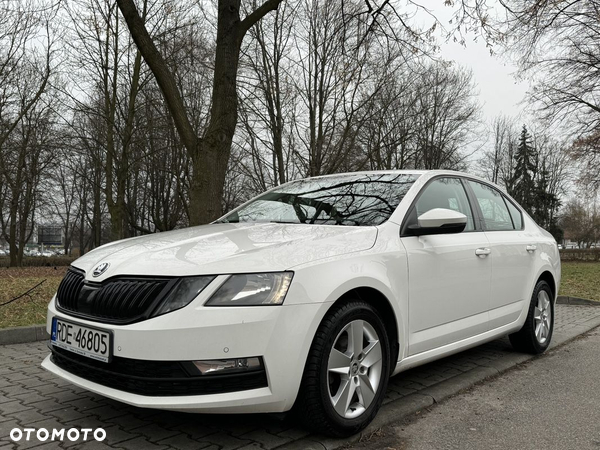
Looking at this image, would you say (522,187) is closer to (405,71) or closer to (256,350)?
(405,71)

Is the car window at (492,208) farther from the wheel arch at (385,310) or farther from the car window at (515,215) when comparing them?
the wheel arch at (385,310)

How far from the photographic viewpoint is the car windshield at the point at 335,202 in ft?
11.0

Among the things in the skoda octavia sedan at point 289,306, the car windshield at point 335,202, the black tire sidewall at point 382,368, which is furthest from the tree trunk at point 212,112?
the black tire sidewall at point 382,368

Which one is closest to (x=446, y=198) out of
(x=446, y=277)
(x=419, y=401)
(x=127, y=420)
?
(x=446, y=277)

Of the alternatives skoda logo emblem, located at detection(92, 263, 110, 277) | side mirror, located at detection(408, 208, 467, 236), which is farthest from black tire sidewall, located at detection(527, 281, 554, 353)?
skoda logo emblem, located at detection(92, 263, 110, 277)

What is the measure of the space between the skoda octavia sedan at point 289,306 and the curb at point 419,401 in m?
0.10

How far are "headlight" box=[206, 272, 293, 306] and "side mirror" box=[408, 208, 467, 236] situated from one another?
117cm

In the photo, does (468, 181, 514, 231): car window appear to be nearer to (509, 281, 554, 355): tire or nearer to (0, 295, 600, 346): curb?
(509, 281, 554, 355): tire

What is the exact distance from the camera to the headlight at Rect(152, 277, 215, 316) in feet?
7.78

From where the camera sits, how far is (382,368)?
2.93 metres

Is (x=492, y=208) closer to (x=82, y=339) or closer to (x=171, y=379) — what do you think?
(x=171, y=379)

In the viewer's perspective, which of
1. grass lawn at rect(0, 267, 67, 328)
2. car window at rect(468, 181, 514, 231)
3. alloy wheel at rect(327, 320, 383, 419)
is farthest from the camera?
grass lawn at rect(0, 267, 67, 328)

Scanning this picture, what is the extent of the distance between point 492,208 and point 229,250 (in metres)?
2.83

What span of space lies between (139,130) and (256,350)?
16.2 meters
